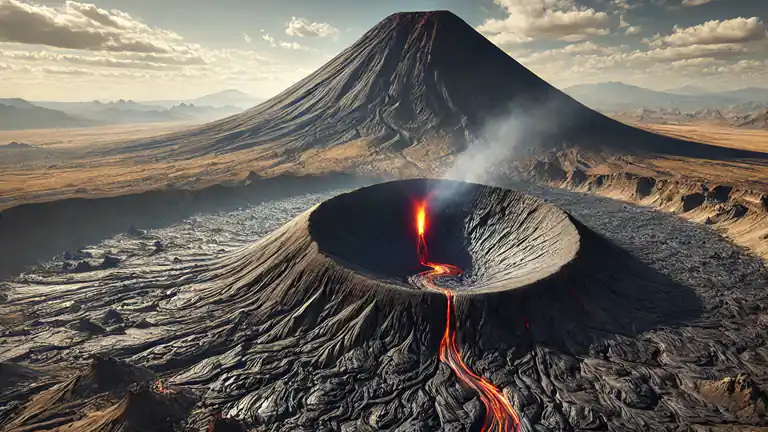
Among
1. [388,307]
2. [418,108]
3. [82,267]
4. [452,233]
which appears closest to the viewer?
[388,307]

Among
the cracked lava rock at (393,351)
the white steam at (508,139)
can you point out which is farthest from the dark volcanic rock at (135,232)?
the white steam at (508,139)

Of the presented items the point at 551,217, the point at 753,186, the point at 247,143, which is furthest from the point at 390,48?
the point at 551,217

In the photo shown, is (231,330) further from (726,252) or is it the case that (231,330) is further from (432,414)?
(726,252)

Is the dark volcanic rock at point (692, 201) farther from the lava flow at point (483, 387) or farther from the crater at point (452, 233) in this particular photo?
the lava flow at point (483, 387)

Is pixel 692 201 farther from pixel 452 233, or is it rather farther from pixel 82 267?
pixel 82 267

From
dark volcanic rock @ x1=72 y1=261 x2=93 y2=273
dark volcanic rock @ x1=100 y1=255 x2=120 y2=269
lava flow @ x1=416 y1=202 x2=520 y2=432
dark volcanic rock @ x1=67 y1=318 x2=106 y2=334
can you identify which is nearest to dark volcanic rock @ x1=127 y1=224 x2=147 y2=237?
dark volcanic rock @ x1=100 y1=255 x2=120 y2=269

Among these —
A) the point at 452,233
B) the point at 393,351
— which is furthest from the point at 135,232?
the point at 393,351
